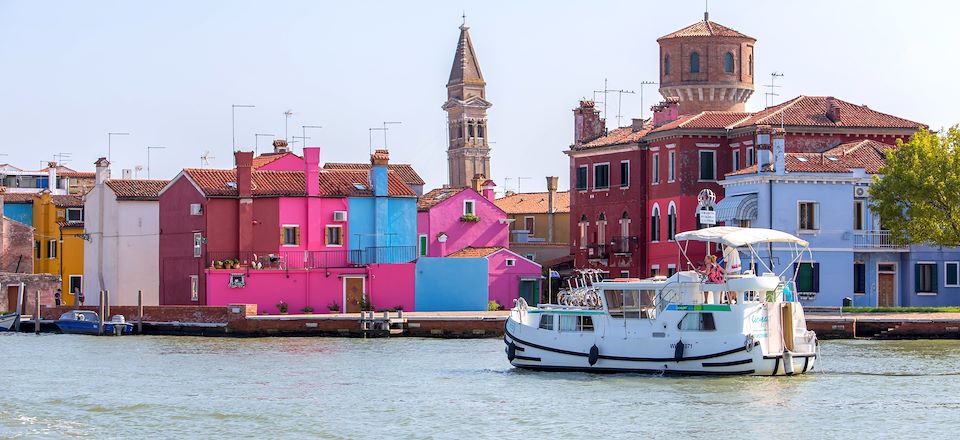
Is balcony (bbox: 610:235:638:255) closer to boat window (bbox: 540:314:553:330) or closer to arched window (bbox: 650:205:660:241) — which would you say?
arched window (bbox: 650:205:660:241)

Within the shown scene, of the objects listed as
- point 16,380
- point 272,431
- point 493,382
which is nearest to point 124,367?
point 16,380

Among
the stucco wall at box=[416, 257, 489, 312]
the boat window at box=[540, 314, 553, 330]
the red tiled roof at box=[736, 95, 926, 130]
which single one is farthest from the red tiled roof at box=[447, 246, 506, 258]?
the boat window at box=[540, 314, 553, 330]

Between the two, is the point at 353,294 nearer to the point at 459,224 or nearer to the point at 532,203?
the point at 459,224

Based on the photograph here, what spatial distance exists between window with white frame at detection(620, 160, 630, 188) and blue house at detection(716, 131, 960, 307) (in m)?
8.41

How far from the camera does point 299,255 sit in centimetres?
7450

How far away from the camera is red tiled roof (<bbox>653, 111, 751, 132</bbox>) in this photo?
75.2 metres

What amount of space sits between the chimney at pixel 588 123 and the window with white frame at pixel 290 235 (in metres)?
15.4

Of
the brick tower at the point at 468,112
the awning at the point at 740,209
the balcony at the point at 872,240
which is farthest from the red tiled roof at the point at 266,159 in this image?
the brick tower at the point at 468,112

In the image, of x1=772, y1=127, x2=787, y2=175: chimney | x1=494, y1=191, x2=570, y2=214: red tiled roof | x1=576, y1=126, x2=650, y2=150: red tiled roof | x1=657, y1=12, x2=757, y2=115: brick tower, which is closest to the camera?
x1=772, y1=127, x2=787, y2=175: chimney

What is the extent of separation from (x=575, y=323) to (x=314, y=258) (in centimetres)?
2633

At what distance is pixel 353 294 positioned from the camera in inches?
2933

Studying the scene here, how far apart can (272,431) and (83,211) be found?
52533 mm

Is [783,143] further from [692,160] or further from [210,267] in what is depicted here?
[210,267]

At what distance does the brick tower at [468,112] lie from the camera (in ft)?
504
